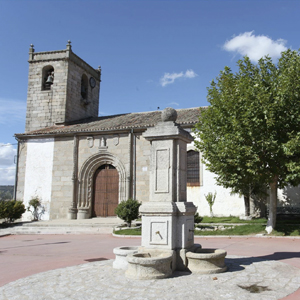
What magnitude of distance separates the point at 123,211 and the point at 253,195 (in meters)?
7.45

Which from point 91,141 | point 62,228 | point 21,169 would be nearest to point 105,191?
point 91,141

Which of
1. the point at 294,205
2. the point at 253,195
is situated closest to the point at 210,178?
the point at 253,195

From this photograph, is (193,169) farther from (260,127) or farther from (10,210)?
(10,210)

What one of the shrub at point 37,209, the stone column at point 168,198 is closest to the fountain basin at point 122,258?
the stone column at point 168,198

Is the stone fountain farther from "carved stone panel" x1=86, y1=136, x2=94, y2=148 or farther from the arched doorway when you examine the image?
"carved stone panel" x1=86, y1=136, x2=94, y2=148

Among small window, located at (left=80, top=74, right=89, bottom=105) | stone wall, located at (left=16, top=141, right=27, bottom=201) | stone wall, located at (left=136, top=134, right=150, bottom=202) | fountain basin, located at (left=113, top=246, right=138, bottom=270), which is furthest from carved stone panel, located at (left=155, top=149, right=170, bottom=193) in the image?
small window, located at (left=80, top=74, right=89, bottom=105)

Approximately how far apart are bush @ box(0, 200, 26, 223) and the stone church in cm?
234

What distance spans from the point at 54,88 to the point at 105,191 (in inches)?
372

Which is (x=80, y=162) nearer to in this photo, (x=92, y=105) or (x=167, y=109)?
(x=92, y=105)

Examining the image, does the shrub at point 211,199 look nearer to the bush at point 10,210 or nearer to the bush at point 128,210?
the bush at point 128,210

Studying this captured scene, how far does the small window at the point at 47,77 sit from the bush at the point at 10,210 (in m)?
10.2

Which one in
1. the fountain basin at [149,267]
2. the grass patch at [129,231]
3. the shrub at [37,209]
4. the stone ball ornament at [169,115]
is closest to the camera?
the fountain basin at [149,267]

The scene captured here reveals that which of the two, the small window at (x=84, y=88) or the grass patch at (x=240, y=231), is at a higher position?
the small window at (x=84, y=88)

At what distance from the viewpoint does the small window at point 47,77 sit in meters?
26.4
